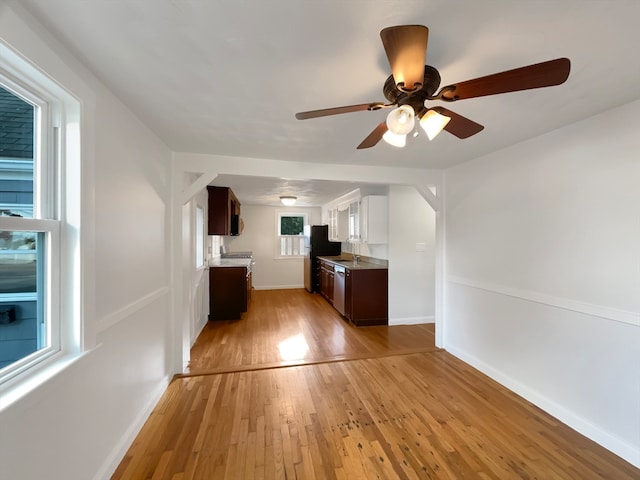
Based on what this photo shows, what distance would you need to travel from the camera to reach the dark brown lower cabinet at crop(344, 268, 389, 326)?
4137mm

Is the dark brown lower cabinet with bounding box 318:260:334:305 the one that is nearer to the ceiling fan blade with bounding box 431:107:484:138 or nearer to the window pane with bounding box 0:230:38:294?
the ceiling fan blade with bounding box 431:107:484:138

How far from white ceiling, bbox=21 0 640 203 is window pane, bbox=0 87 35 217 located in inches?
14.0

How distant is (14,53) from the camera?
938mm

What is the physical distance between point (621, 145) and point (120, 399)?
3.56m

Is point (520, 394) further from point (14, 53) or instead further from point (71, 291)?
point (14, 53)

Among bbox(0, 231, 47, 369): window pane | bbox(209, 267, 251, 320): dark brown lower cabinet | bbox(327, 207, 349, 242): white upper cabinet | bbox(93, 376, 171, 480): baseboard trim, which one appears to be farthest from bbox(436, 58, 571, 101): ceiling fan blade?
bbox(327, 207, 349, 242): white upper cabinet

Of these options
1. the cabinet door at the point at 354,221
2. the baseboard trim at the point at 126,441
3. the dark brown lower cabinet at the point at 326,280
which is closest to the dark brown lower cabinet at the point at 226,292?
the dark brown lower cabinet at the point at 326,280

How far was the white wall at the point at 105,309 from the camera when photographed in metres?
1.00

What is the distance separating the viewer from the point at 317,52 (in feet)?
3.98

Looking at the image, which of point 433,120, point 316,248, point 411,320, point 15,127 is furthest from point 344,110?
point 316,248

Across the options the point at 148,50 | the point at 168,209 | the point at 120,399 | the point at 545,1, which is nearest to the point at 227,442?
the point at 120,399

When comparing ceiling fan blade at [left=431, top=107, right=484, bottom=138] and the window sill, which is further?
ceiling fan blade at [left=431, top=107, right=484, bottom=138]

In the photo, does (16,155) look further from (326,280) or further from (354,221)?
(326,280)

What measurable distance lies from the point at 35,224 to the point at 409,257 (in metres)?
4.05
